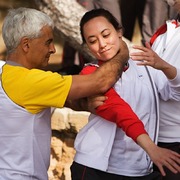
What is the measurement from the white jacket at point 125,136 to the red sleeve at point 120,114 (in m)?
0.08

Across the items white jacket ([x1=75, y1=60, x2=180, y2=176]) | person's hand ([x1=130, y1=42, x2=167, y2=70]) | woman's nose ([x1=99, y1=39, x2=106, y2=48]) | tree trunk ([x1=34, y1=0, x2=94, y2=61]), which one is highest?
A: person's hand ([x1=130, y1=42, x2=167, y2=70])

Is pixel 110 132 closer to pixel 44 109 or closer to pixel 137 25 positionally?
pixel 44 109

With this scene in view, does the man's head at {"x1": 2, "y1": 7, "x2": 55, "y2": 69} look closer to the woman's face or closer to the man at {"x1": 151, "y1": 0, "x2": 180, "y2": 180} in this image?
the woman's face

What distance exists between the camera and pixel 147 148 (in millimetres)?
2668

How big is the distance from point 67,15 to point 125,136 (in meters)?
2.44

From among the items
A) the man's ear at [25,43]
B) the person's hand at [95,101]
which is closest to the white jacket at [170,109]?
the person's hand at [95,101]

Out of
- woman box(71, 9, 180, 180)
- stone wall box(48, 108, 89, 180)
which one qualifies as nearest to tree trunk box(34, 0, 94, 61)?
stone wall box(48, 108, 89, 180)

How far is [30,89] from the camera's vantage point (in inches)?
110

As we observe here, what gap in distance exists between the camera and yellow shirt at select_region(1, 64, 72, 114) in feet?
9.17

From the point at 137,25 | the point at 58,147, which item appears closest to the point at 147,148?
the point at 58,147

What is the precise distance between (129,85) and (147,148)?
391mm

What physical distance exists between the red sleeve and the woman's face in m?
0.18

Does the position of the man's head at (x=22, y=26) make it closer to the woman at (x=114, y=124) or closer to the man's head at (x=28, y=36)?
the man's head at (x=28, y=36)

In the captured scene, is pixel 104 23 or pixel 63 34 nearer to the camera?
pixel 104 23
